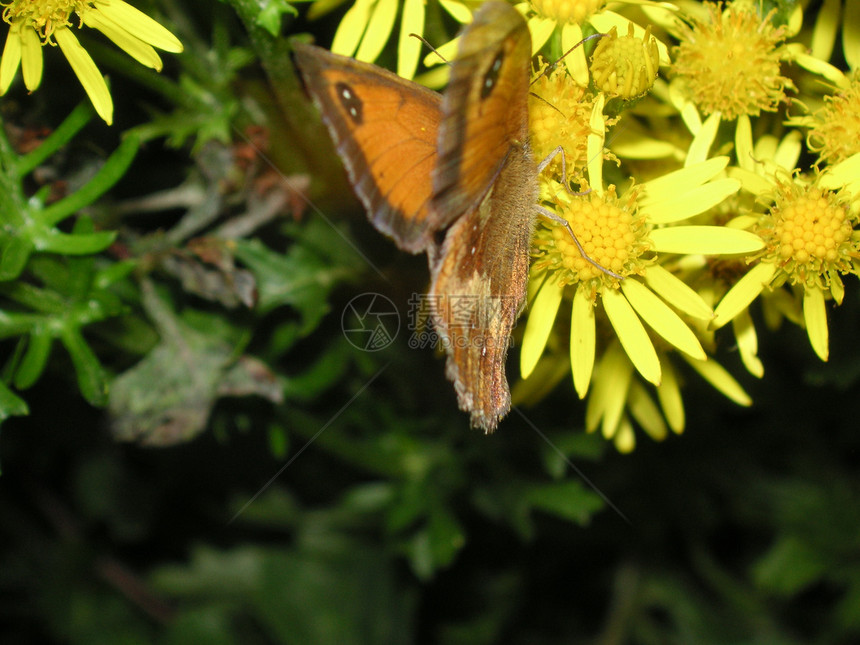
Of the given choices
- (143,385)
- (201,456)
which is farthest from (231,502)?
(143,385)

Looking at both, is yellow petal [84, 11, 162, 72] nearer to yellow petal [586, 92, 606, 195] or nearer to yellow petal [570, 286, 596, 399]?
yellow petal [586, 92, 606, 195]

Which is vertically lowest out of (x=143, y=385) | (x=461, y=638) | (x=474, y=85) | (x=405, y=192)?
(x=461, y=638)

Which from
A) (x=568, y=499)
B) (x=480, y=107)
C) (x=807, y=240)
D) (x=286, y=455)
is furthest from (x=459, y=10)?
(x=286, y=455)

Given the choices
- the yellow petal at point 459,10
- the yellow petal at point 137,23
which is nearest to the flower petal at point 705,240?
the yellow petal at point 459,10

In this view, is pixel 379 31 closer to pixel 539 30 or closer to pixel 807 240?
pixel 539 30

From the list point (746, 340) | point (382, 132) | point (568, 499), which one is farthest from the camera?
point (568, 499)

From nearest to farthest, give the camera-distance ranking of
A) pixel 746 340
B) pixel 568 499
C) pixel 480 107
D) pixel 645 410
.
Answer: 1. pixel 480 107
2. pixel 746 340
3. pixel 645 410
4. pixel 568 499

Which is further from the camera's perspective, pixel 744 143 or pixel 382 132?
pixel 744 143

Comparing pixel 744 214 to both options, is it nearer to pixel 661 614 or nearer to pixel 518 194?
pixel 518 194
